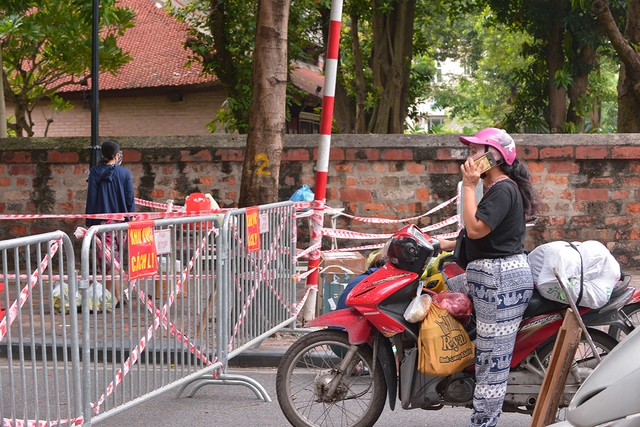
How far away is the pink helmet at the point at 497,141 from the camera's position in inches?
174

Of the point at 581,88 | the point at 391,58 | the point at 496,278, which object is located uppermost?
the point at 391,58

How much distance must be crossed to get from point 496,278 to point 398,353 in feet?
2.35

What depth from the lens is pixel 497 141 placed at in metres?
4.43

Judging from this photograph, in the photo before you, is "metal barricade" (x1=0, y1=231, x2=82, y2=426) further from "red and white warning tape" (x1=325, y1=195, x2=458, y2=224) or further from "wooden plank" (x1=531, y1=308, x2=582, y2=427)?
"red and white warning tape" (x1=325, y1=195, x2=458, y2=224)

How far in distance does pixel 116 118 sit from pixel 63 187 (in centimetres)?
1122

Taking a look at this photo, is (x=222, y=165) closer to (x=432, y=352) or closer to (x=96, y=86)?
(x=96, y=86)

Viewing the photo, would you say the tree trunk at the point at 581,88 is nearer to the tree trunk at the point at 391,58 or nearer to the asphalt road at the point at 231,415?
the tree trunk at the point at 391,58

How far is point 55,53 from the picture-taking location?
15508 millimetres

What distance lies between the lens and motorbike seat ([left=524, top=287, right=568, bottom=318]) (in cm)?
448

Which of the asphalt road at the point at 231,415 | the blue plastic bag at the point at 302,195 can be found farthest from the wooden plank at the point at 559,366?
the blue plastic bag at the point at 302,195

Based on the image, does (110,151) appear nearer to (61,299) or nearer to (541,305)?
(61,299)

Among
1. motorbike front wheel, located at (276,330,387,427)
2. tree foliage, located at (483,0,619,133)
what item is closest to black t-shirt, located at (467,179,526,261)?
motorbike front wheel, located at (276,330,387,427)

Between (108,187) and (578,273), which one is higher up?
(578,273)

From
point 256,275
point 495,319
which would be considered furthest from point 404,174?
point 495,319
